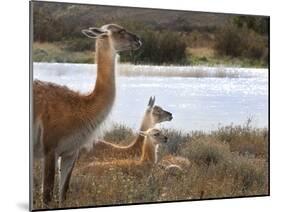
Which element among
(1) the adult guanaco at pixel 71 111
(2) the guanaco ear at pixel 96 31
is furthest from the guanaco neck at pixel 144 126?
(2) the guanaco ear at pixel 96 31

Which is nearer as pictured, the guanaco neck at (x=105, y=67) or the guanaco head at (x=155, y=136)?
the guanaco neck at (x=105, y=67)

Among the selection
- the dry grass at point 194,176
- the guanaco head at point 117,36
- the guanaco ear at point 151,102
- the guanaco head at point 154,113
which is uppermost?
the guanaco head at point 117,36

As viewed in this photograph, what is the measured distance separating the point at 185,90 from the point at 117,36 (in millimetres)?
744

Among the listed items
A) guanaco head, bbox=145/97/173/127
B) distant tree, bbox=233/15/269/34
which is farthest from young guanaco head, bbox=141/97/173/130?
distant tree, bbox=233/15/269/34

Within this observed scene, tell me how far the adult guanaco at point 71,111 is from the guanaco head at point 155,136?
38 centimetres

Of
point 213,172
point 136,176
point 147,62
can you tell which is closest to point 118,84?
point 147,62

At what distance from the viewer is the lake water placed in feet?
17.6

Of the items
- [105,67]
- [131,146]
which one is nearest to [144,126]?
[131,146]

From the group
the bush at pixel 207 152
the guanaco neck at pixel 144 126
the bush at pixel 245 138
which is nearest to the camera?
the guanaco neck at pixel 144 126

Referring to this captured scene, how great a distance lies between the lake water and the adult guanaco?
8 cm

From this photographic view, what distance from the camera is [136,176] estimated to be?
5.54 meters

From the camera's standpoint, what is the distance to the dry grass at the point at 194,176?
17.7 ft

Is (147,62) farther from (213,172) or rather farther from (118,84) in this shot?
(213,172)

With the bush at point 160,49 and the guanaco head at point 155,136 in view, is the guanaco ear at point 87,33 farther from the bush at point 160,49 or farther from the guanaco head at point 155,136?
the guanaco head at point 155,136
